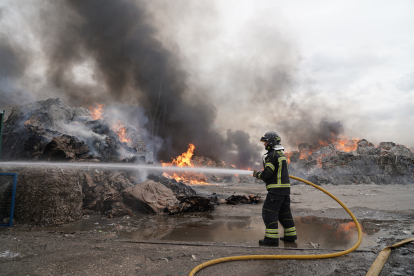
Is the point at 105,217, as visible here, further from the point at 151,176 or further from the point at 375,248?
the point at 375,248

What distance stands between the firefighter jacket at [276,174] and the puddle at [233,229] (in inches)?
36.4

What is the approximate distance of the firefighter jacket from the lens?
3.86 metres

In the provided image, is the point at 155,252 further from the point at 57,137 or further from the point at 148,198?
the point at 57,137

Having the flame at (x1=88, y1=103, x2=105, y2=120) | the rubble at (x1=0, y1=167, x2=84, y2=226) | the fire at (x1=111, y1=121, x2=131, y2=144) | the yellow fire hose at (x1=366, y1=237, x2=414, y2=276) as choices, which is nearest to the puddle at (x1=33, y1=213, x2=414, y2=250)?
the rubble at (x1=0, y1=167, x2=84, y2=226)

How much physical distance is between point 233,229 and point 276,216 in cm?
131

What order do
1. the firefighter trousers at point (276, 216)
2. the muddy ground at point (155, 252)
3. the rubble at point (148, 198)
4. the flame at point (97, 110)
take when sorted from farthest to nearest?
the flame at point (97, 110) → the rubble at point (148, 198) → the firefighter trousers at point (276, 216) → the muddy ground at point (155, 252)

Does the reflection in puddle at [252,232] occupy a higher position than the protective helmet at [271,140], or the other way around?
the protective helmet at [271,140]

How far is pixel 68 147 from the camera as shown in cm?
841

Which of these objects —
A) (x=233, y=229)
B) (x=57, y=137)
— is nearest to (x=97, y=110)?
(x=57, y=137)

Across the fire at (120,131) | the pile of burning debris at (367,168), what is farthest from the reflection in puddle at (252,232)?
the pile of burning debris at (367,168)

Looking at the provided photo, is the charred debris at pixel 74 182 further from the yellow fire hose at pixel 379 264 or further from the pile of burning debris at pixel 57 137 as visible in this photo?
the yellow fire hose at pixel 379 264

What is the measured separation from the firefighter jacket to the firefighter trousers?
121 mm

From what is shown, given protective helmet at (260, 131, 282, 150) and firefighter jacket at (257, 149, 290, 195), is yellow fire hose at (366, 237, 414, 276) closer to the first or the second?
firefighter jacket at (257, 149, 290, 195)

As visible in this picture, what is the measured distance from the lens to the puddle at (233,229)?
3898 mm
